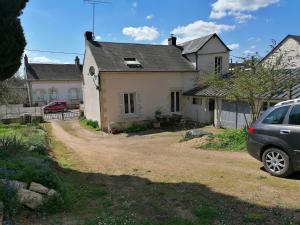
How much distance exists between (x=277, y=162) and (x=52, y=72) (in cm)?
4226

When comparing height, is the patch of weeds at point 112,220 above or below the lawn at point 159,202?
above

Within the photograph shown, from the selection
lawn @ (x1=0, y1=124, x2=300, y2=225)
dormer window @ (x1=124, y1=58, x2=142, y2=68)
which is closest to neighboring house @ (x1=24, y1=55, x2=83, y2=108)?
dormer window @ (x1=124, y1=58, x2=142, y2=68)

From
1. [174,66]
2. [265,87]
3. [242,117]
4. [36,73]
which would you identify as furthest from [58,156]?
[36,73]

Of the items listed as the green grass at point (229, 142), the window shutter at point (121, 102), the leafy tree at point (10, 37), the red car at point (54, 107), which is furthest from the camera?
the red car at point (54, 107)

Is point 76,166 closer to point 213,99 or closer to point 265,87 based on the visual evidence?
point 265,87

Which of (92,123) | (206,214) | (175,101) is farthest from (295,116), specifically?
(92,123)

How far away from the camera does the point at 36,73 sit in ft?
142

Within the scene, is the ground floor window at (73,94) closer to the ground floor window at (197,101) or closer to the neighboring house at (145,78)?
the neighboring house at (145,78)

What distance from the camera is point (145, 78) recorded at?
20422 mm

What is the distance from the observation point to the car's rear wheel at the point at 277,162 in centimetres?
712

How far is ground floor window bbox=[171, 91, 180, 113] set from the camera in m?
21.9

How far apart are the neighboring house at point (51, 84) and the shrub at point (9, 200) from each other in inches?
1511

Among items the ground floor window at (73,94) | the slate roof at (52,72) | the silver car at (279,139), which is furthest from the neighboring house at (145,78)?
the slate roof at (52,72)

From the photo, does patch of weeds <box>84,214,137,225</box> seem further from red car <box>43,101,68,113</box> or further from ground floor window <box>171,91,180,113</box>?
red car <box>43,101,68,113</box>
